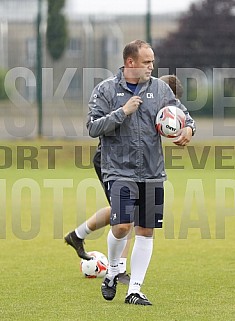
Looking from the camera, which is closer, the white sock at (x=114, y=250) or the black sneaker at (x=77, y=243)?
the white sock at (x=114, y=250)

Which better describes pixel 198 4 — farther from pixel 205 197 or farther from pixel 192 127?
pixel 192 127

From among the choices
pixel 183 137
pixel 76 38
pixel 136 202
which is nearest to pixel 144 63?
pixel 183 137

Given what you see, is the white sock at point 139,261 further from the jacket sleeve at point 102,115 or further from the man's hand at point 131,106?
the man's hand at point 131,106

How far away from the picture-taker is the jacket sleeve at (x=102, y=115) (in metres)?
7.34

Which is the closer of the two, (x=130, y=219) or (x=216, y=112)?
(x=130, y=219)

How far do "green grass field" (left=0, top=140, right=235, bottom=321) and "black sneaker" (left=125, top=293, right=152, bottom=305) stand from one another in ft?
0.23

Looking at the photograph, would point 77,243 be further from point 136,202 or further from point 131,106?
point 131,106

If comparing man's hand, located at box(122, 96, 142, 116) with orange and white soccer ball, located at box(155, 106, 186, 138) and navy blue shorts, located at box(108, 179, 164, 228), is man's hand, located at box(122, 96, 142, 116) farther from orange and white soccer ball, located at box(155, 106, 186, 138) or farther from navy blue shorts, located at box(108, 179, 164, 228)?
navy blue shorts, located at box(108, 179, 164, 228)

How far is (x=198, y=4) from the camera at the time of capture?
85.8 ft

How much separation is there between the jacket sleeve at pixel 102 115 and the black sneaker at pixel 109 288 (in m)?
1.17

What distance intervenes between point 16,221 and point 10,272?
4.22 meters

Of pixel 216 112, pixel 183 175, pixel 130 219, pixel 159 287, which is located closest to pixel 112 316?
pixel 130 219

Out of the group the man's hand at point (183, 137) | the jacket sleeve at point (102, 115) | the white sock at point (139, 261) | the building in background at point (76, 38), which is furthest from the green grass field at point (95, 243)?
the building in background at point (76, 38)

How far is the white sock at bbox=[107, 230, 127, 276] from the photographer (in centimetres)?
774
